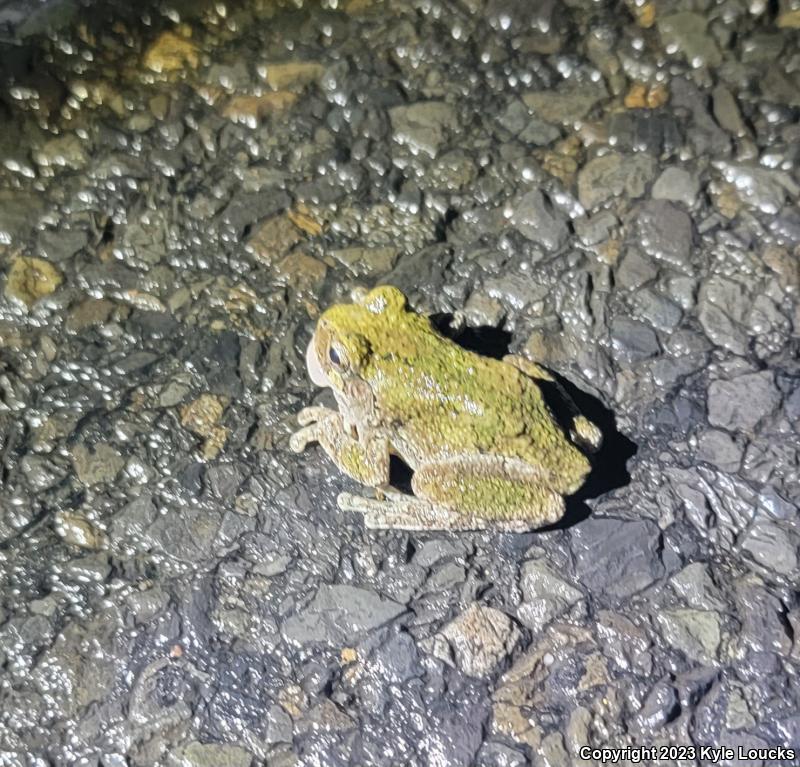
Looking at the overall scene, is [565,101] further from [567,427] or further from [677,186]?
[567,427]

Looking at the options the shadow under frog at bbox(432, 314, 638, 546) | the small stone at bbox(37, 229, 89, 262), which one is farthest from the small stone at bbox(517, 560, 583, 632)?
the small stone at bbox(37, 229, 89, 262)

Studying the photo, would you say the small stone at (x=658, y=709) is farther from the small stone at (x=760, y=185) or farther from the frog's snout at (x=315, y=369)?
the small stone at (x=760, y=185)

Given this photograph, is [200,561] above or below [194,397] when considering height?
below

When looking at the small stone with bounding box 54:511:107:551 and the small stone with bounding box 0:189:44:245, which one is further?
the small stone with bounding box 0:189:44:245

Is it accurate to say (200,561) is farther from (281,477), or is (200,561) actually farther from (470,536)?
(470,536)

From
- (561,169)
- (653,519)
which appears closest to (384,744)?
(653,519)

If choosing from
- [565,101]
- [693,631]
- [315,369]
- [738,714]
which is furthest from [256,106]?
[738,714]

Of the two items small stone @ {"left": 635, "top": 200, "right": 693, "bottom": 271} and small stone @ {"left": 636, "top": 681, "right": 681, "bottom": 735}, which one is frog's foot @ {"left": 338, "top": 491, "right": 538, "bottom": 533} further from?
small stone @ {"left": 635, "top": 200, "right": 693, "bottom": 271}
